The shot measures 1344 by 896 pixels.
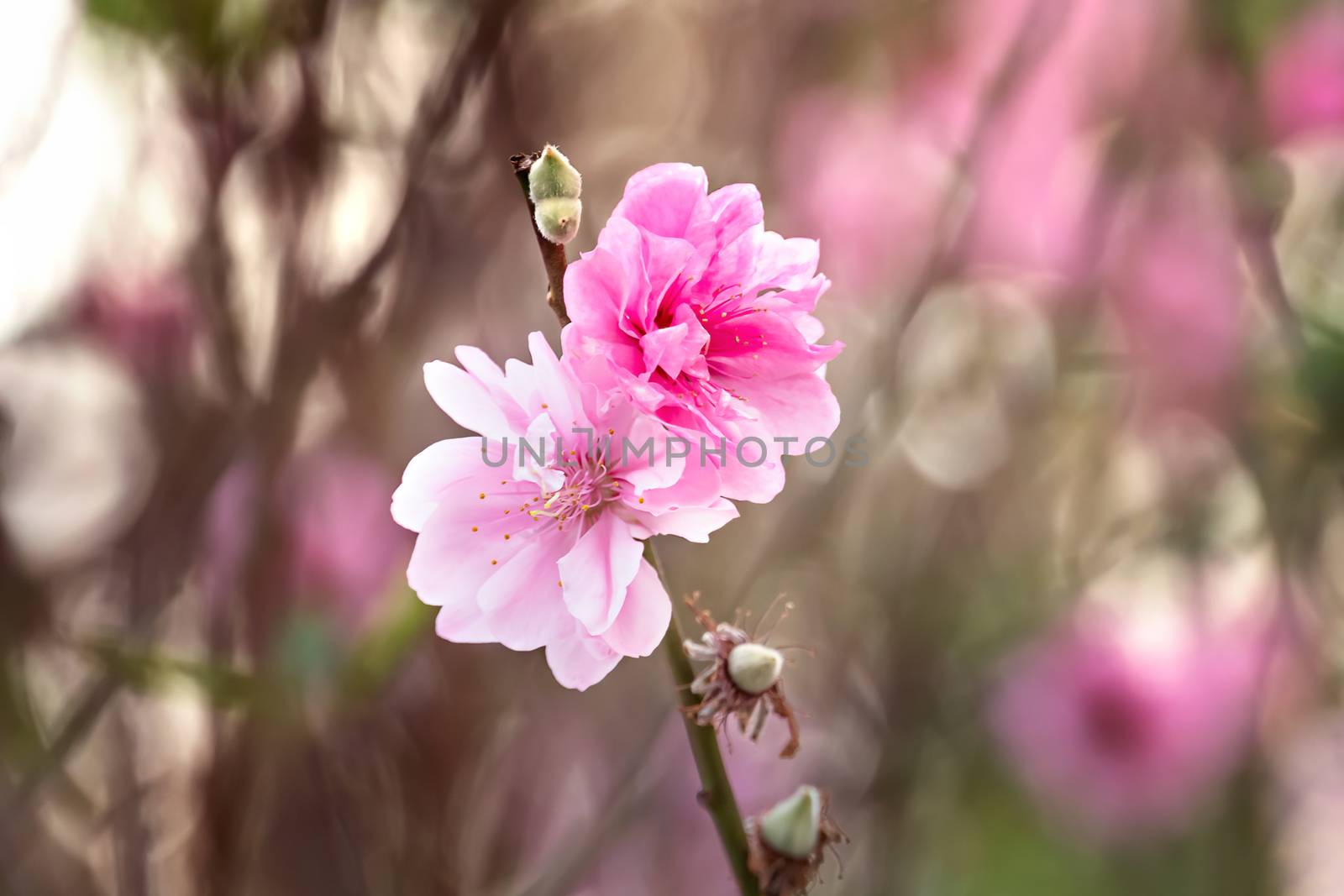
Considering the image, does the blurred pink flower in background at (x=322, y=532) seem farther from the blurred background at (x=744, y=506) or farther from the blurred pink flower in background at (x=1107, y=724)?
the blurred pink flower in background at (x=1107, y=724)

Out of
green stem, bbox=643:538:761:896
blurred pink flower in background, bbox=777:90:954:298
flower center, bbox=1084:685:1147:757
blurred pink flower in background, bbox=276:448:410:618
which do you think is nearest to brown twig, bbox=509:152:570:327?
green stem, bbox=643:538:761:896

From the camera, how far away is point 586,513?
31 cm

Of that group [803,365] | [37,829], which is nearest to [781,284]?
[803,365]

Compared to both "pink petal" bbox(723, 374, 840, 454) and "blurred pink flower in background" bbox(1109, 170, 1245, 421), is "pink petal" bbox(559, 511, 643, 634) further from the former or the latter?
"blurred pink flower in background" bbox(1109, 170, 1245, 421)

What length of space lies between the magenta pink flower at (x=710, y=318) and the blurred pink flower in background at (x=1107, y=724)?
583 mm

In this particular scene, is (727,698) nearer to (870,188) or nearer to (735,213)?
(735,213)

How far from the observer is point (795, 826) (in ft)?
0.78

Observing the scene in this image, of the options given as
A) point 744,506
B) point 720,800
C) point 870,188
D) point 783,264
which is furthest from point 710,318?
point 870,188

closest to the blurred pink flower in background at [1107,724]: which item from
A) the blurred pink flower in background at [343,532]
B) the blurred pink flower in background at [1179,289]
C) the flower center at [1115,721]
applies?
the flower center at [1115,721]

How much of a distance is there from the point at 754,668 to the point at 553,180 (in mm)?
135

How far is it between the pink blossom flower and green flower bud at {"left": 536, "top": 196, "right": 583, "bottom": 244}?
0.09ft

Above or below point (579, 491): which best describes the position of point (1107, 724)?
below

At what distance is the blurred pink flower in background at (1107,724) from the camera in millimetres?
780

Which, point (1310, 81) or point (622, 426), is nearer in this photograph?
point (622, 426)
